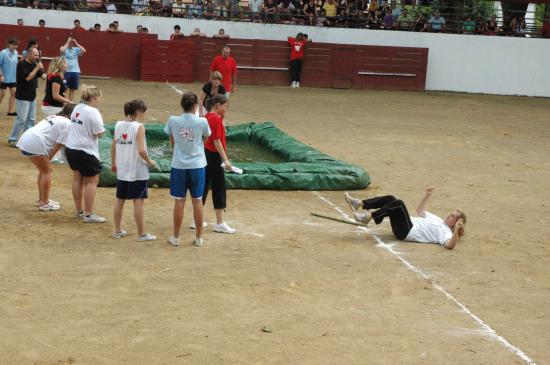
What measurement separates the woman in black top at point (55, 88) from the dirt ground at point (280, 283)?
95 centimetres

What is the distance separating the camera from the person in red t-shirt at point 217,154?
9.96 metres

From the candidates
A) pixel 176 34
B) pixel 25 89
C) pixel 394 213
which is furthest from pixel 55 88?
pixel 176 34

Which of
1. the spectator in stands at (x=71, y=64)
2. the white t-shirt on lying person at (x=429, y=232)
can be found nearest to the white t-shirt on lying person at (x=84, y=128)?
the white t-shirt on lying person at (x=429, y=232)

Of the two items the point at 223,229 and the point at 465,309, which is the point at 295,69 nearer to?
the point at 223,229

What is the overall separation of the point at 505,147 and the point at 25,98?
9341mm

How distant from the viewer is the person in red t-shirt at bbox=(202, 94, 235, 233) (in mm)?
9961

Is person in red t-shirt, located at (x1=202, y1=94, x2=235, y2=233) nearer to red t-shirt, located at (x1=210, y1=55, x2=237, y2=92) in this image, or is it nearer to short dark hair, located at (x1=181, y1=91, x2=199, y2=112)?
short dark hair, located at (x1=181, y1=91, x2=199, y2=112)

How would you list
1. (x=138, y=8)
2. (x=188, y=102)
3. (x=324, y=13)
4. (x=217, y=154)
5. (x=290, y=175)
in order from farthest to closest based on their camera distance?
(x=324, y=13) → (x=138, y=8) → (x=290, y=175) → (x=217, y=154) → (x=188, y=102)

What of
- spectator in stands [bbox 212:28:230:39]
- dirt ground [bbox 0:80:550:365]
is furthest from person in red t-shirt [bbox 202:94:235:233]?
spectator in stands [bbox 212:28:230:39]

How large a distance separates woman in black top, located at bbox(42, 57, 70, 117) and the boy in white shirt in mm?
5459

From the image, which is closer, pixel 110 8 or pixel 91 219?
pixel 91 219

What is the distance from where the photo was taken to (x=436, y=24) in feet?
102

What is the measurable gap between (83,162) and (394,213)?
140 inches

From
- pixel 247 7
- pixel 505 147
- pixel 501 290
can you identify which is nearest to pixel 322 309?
pixel 501 290
